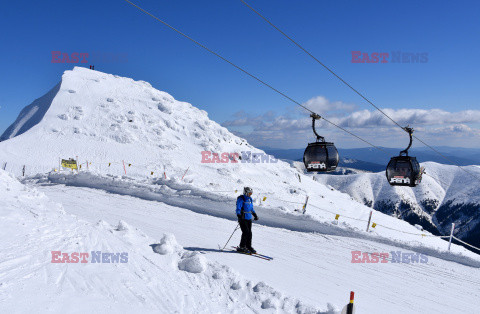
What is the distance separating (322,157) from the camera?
11.8 m

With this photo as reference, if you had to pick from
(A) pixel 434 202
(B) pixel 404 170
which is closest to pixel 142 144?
(B) pixel 404 170

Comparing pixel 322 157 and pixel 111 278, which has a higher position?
pixel 322 157

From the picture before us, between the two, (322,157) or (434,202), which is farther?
(434,202)

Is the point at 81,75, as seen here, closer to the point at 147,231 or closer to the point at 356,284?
the point at 147,231

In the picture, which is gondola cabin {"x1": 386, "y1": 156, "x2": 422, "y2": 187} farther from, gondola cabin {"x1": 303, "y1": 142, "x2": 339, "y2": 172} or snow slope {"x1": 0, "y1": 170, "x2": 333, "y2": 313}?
snow slope {"x1": 0, "y1": 170, "x2": 333, "y2": 313}

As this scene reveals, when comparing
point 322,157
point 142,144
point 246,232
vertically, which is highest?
point 142,144

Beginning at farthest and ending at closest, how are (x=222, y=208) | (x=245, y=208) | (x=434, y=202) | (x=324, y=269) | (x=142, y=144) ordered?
1. (x=434, y=202)
2. (x=142, y=144)
3. (x=222, y=208)
4. (x=245, y=208)
5. (x=324, y=269)

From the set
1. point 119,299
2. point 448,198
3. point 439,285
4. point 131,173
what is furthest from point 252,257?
point 448,198

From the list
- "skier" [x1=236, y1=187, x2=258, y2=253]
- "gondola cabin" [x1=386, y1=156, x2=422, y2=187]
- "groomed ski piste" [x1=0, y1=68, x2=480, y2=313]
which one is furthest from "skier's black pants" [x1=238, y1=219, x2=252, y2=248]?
"gondola cabin" [x1=386, y1=156, x2=422, y2=187]

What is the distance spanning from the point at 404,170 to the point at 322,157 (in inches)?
178

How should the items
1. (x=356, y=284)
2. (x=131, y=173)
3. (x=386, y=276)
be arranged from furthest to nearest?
(x=131, y=173)
(x=386, y=276)
(x=356, y=284)

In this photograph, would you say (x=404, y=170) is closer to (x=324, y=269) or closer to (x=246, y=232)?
(x=324, y=269)

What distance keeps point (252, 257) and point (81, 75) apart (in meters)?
70.5

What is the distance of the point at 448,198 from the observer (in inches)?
6969
